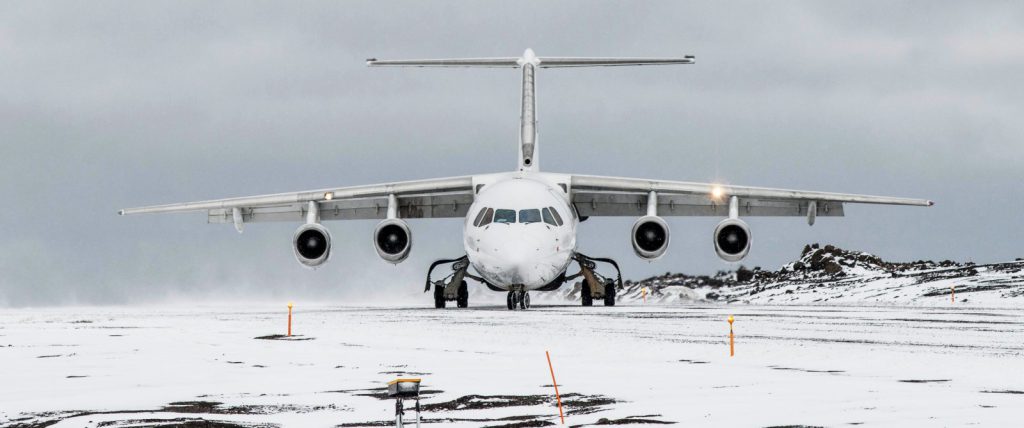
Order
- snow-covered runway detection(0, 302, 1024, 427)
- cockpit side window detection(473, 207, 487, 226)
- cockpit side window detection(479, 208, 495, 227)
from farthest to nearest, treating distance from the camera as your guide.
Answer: cockpit side window detection(473, 207, 487, 226)
cockpit side window detection(479, 208, 495, 227)
snow-covered runway detection(0, 302, 1024, 427)

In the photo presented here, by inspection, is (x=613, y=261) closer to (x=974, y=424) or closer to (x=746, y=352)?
(x=746, y=352)

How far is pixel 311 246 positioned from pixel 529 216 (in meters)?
6.82

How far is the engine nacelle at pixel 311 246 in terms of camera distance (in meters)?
Answer: 28.7

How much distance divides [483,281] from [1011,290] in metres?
20.4

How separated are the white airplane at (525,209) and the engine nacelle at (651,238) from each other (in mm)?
25

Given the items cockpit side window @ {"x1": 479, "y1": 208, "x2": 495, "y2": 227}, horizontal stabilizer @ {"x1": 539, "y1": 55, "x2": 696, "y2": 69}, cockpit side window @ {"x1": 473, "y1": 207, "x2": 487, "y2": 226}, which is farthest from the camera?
horizontal stabilizer @ {"x1": 539, "y1": 55, "x2": 696, "y2": 69}

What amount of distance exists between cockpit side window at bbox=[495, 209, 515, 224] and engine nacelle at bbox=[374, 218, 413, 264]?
3.92 meters

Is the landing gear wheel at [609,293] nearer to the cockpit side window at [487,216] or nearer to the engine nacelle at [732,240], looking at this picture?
the engine nacelle at [732,240]

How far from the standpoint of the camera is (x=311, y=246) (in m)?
28.7

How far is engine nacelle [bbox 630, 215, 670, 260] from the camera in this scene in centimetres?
2783

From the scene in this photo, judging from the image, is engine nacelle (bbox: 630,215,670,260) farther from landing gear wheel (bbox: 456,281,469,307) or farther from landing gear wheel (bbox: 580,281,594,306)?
landing gear wheel (bbox: 456,281,469,307)

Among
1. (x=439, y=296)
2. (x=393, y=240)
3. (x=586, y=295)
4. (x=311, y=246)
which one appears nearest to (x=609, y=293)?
(x=586, y=295)

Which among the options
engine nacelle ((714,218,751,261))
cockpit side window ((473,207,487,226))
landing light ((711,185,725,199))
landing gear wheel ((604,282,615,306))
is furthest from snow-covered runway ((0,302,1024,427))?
landing gear wheel ((604,282,615,306))

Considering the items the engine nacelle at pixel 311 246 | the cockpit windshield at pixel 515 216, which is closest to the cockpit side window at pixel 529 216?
the cockpit windshield at pixel 515 216
